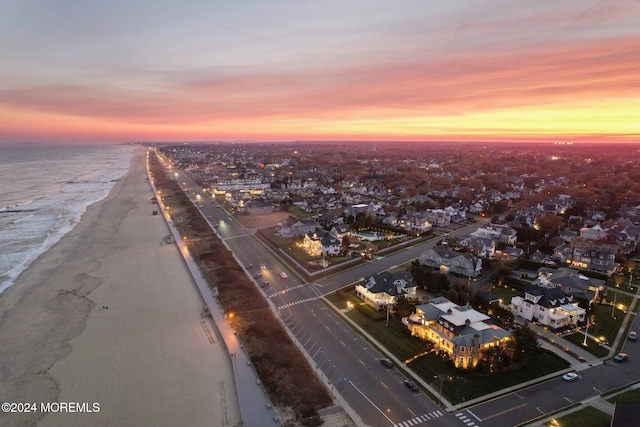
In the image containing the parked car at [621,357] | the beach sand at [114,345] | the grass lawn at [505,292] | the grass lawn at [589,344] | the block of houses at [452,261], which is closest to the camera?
the beach sand at [114,345]

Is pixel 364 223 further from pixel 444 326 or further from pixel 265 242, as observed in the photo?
pixel 444 326

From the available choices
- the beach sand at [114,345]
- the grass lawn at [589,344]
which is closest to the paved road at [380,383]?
the grass lawn at [589,344]

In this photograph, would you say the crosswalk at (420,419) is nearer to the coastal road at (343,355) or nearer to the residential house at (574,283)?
the coastal road at (343,355)

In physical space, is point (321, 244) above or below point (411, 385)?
above

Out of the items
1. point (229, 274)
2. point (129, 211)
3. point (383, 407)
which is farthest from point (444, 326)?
point (129, 211)

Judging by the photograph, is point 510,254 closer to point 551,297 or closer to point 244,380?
point 551,297

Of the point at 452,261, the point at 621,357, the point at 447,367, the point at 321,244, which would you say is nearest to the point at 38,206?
the point at 321,244
